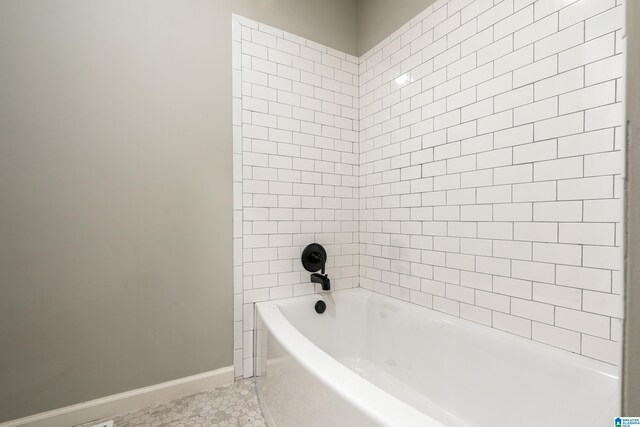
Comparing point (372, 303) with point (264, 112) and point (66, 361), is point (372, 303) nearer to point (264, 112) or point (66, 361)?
point (264, 112)

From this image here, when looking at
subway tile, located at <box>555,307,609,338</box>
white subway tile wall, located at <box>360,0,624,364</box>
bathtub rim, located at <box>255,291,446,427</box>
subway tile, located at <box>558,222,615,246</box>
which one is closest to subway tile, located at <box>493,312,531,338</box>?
white subway tile wall, located at <box>360,0,624,364</box>

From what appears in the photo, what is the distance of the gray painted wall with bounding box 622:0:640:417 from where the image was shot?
0.96 feet

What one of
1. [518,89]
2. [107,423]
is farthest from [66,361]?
[518,89]

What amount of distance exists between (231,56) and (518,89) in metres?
1.54

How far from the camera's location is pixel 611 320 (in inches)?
37.6

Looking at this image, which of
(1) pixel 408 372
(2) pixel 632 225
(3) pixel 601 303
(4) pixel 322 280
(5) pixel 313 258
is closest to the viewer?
(2) pixel 632 225

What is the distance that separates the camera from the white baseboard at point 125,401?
1263 mm

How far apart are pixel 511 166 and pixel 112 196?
74.9 inches

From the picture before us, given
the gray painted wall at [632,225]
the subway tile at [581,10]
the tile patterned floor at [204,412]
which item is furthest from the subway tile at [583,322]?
the tile patterned floor at [204,412]

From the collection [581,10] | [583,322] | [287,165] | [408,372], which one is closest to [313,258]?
[287,165]

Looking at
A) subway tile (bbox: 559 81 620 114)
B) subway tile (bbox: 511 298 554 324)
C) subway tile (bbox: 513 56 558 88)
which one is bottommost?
subway tile (bbox: 511 298 554 324)

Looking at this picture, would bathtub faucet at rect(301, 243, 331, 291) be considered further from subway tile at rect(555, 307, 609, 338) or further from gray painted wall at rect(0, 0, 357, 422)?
subway tile at rect(555, 307, 609, 338)

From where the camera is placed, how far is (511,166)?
122cm

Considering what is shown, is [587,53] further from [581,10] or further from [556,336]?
→ [556,336]
